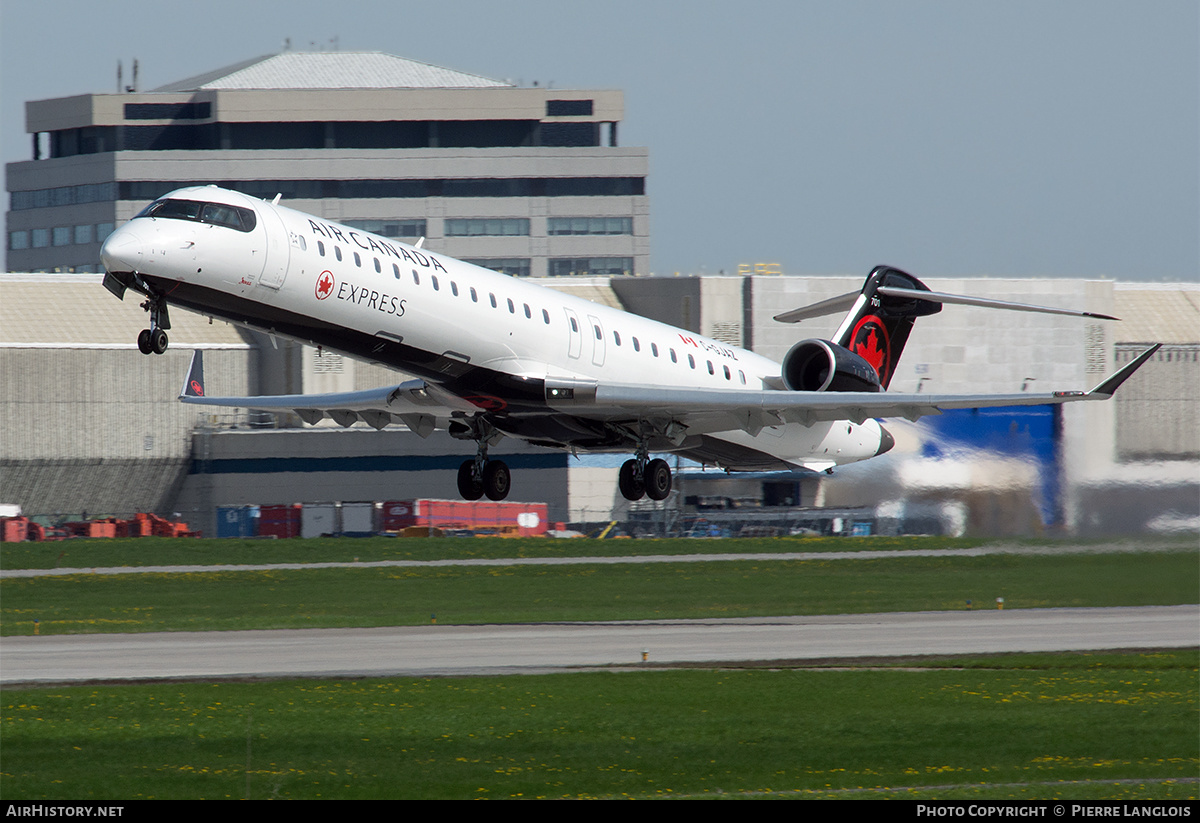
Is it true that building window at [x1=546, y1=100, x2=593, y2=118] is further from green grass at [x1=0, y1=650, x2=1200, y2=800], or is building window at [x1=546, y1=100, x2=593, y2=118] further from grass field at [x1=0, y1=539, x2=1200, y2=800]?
green grass at [x1=0, y1=650, x2=1200, y2=800]

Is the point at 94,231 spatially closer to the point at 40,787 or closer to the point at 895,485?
the point at 895,485

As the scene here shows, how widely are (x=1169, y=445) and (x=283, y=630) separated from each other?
23.1m

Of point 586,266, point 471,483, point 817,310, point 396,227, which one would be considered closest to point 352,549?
point 471,483

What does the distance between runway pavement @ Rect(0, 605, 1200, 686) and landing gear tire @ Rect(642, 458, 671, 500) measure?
4569mm

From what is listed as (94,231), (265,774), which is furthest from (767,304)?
(94,231)

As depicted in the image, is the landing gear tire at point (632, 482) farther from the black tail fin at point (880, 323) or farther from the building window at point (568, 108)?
the building window at point (568, 108)

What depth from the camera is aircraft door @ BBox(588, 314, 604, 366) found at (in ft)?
87.2

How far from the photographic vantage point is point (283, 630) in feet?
122

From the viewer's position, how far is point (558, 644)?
3406 centimetres

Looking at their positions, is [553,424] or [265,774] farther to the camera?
[553,424]

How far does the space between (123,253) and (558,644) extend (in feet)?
54.6

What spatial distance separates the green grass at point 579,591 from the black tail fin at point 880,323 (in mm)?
7810

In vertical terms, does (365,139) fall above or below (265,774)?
above

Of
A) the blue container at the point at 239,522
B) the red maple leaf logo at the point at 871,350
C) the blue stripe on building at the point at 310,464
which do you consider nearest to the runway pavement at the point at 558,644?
the red maple leaf logo at the point at 871,350
